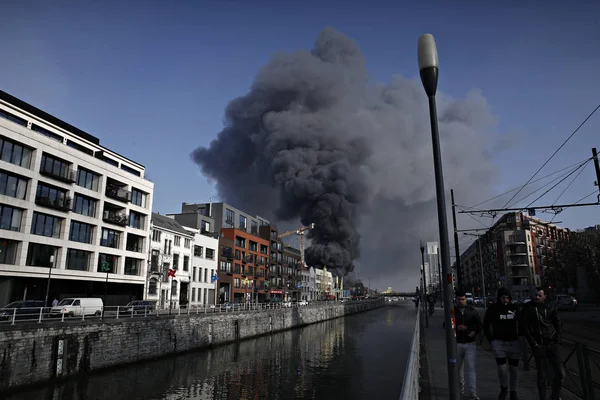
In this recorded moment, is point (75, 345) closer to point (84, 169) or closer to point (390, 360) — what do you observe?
point (390, 360)

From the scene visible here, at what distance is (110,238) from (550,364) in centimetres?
4623

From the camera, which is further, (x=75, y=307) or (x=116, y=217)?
(x=116, y=217)

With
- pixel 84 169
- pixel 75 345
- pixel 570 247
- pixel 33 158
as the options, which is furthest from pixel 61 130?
pixel 570 247

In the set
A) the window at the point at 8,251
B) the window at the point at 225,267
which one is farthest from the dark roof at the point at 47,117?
the window at the point at 225,267

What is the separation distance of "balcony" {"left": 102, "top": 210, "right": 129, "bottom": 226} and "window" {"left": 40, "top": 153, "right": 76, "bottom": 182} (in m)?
6.66

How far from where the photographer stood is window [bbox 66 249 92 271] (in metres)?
40.2

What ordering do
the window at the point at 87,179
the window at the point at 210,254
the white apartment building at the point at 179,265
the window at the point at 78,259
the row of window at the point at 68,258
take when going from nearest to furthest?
the row of window at the point at 68,258 < the window at the point at 78,259 < the window at the point at 87,179 < the white apartment building at the point at 179,265 < the window at the point at 210,254

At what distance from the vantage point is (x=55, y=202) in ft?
128

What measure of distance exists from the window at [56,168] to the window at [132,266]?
12.5m

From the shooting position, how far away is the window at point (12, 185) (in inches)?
1339

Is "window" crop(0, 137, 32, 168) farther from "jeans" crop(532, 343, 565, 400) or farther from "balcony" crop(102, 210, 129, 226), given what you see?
"jeans" crop(532, 343, 565, 400)

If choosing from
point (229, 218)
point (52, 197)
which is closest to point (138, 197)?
point (52, 197)

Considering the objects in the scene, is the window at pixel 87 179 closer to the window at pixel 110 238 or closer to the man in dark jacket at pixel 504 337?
the window at pixel 110 238

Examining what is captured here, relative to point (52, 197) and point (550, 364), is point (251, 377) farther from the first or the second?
point (52, 197)
